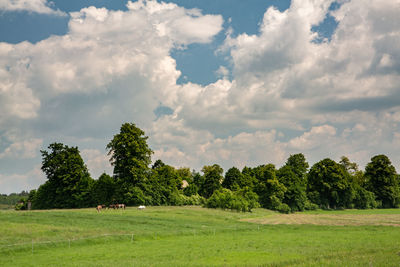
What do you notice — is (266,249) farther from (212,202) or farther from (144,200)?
(212,202)

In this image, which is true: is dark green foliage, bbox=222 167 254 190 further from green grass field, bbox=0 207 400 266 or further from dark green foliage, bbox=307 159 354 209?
green grass field, bbox=0 207 400 266

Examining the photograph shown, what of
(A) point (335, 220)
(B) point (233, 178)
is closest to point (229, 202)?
(A) point (335, 220)

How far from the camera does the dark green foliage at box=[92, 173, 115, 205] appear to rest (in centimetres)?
9476

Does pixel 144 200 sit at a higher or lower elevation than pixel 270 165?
lower

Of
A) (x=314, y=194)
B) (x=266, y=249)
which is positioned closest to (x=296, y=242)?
(x=266, y=249)

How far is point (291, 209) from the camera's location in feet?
400

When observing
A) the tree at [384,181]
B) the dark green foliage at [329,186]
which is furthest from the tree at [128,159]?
the tree at [384,181]

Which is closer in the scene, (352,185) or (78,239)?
(78,239)

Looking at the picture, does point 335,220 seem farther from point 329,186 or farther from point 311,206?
point 311,206

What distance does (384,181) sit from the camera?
5251 inches

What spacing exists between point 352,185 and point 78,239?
110583mm

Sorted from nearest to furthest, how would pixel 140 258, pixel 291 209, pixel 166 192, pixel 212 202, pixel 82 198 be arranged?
pixel 140 258
pixel 82 198
pixel 212 202
pixel 166 192
pixel 291 209

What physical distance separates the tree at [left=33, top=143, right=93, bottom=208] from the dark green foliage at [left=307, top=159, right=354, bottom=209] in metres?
78.8

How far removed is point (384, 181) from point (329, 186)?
987 inches
